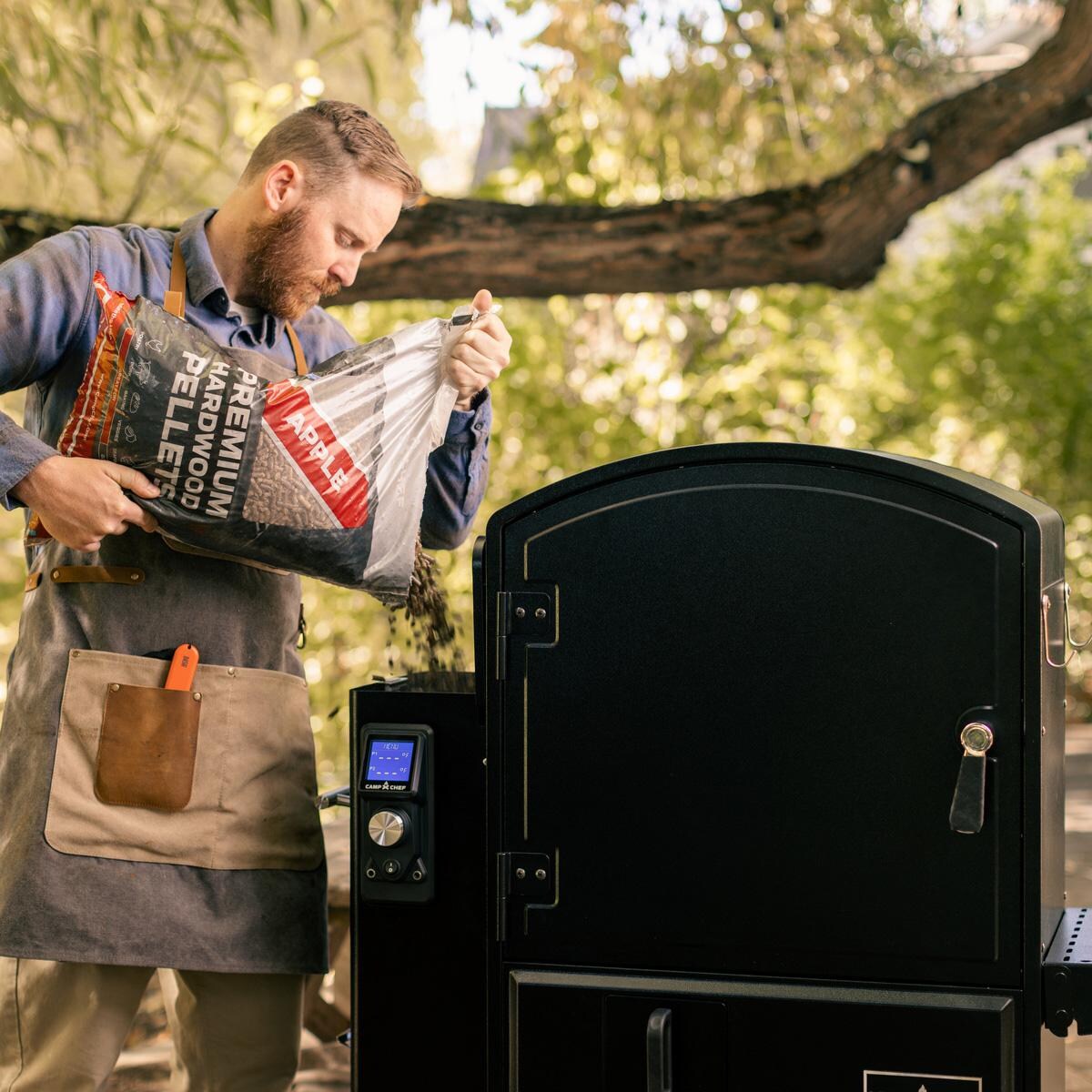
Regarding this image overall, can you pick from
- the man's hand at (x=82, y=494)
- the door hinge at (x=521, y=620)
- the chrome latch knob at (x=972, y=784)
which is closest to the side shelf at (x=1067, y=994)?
the chrome latch knob at (x=972, y=784)

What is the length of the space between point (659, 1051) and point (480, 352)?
34.4 inches

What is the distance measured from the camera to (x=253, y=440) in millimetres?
1663

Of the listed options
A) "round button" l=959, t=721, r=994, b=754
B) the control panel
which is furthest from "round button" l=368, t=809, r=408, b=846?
"round button" l=959, t=721, r=994, b=754

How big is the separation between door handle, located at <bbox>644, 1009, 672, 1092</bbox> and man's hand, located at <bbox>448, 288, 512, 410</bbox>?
0.81 m

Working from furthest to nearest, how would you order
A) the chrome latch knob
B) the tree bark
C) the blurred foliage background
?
the blurred foliage background < the tree bark < the chrome latch knob

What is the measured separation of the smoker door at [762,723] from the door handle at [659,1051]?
2.9 inches

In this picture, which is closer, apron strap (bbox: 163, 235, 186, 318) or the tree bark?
apron strap (bbox: 163, 235, 186, 318)

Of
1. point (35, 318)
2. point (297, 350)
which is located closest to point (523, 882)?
point (297, 350)

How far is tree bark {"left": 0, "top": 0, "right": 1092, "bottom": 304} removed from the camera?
3498 millimetres

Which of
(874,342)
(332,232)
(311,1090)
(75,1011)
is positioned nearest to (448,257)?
(332,232)

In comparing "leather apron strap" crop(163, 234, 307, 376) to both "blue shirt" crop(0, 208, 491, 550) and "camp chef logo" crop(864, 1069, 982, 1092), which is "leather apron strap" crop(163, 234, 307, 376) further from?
"camp chef logo" crop(864, 1069, 982, 1092)

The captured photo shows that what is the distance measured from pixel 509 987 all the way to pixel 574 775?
266 mm

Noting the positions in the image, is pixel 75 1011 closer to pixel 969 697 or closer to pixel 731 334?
pixel 969 697

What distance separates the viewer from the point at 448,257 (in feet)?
11.6
